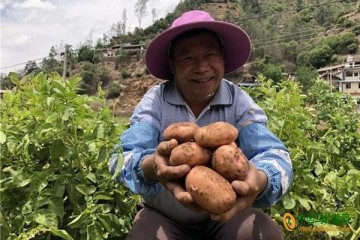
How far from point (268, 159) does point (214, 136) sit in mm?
391

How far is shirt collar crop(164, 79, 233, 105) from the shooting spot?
1.95 m

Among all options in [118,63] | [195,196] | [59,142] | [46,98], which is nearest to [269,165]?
[195,196]

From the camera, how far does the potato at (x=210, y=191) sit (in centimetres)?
133

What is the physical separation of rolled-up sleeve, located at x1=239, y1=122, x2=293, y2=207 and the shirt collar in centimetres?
16

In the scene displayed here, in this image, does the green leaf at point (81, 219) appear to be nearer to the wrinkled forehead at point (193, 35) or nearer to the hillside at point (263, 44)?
the wrinkled forehead at point (193, 35)

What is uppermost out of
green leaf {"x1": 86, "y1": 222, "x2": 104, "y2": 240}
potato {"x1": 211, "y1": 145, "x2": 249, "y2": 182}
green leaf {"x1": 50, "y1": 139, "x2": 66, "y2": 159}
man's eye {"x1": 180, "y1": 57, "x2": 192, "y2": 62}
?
man's eye {"x1": 180, "y1": 57, "x2": 192, "y2": 62}

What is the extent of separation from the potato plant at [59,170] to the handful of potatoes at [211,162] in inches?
22.1

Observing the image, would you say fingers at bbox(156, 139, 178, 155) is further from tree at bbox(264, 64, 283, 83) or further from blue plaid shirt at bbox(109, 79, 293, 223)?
tree at bbox(264, 64, 283, 83)

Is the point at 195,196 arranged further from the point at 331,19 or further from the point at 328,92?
the point at 331,19

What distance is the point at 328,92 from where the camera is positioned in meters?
4.47

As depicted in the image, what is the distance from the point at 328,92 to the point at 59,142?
3.25 meters

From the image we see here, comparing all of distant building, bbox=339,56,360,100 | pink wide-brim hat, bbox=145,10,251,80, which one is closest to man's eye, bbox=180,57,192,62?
pink wide-brim hat, bbox=145,10,251,80

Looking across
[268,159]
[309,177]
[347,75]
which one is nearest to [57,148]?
[268,159]

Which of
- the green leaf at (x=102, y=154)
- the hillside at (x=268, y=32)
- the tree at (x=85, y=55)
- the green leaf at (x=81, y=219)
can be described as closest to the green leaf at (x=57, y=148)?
the green leaf at (x=102, y=154)
